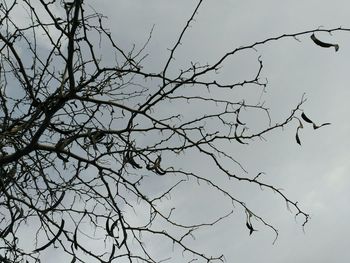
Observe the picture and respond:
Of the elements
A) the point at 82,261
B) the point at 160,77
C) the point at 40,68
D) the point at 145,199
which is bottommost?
the point at 82,261

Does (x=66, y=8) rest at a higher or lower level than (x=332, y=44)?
higher

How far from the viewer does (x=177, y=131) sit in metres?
3.19

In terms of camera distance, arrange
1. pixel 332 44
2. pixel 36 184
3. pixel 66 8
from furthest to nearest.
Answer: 1. pixel 36 184
2. pixel 66 8
3. pixel 332 44

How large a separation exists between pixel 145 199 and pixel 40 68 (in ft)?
3.88

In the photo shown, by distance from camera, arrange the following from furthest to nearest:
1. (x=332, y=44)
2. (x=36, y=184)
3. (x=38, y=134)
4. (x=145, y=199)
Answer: (x=36, y=184), (x=145, y=199), (x=38, y=134), (x=332, y=44)

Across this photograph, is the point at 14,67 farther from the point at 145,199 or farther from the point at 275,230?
the point at 275,230

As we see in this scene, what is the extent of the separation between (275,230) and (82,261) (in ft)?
4.10

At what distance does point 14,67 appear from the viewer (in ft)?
11.2

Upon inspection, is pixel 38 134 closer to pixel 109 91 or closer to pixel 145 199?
pixel 109 91

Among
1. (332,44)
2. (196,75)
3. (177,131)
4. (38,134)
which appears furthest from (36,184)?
(332,44)

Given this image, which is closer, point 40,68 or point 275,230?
point 275,230

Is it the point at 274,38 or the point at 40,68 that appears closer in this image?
the point at 274,38

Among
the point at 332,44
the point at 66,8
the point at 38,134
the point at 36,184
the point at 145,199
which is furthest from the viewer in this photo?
the point at 36,184

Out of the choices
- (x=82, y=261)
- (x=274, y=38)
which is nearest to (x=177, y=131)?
(x=274, y=38)
